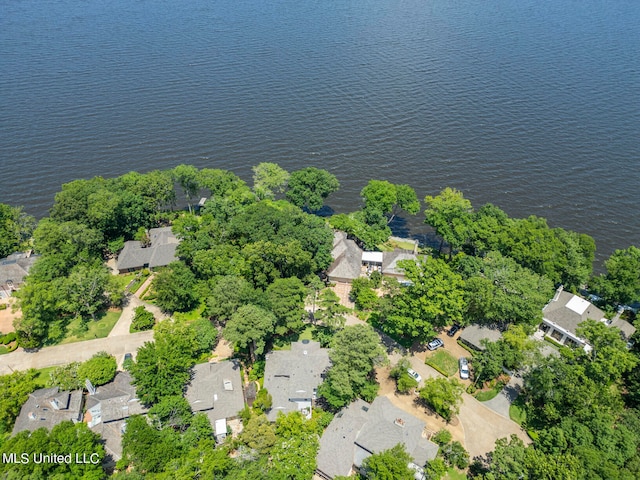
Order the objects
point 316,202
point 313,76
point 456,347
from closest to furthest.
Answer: point 456,347, point 316,202, point 313,76

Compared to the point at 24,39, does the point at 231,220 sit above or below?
below

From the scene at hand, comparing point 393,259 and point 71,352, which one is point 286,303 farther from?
point 71,352

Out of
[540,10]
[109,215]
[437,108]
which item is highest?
[540,10]

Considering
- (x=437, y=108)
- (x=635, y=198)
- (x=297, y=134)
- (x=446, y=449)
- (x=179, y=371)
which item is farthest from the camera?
(x=437, y=108)

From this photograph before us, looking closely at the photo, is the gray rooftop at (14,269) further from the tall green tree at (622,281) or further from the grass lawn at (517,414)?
the tall green tree at (622,281)

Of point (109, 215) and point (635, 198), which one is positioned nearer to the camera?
point (109, 215)

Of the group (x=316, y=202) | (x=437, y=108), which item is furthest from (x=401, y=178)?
(x=437, y=108)

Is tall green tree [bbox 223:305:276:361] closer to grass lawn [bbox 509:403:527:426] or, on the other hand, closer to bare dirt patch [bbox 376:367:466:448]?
bare dirt patch [bbox 376:367:466:448]

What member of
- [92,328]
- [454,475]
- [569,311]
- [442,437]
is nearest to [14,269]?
[92,328]

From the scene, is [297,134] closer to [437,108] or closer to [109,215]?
[437,108]
